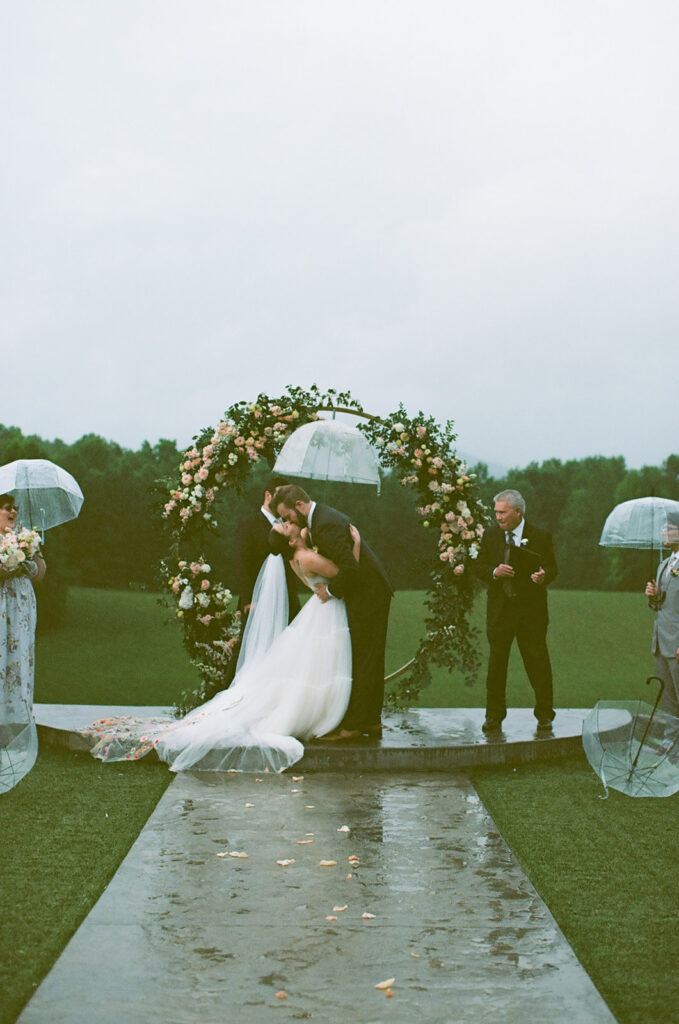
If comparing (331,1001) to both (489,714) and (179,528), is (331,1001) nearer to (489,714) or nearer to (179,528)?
(489,714)

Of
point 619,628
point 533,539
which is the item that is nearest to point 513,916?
point 533,539

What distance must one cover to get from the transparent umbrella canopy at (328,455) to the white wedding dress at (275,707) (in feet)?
4.14

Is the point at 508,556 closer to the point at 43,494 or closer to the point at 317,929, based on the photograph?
the point at 43,494

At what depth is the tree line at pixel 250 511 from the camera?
44.1 ft

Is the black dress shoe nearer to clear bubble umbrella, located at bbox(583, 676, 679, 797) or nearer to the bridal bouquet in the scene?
clear bubble umbrella, located at bbox(583, 676, 679, 797)

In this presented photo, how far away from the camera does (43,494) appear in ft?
32.2

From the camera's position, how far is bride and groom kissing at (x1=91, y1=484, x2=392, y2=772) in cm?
870

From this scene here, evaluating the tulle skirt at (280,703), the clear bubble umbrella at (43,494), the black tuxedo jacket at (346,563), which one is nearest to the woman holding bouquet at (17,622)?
the clear bubble umbrella at (43,494)

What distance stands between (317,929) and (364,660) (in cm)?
422

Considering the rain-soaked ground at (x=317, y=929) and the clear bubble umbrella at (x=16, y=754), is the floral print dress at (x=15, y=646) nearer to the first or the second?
the clear bubble umbrella at (x=16, y=754)

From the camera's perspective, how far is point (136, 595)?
25781mm

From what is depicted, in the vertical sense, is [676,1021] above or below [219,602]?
below

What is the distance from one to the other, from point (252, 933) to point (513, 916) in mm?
1170

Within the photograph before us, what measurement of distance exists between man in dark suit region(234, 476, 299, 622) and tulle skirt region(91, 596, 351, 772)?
2.59 feet
